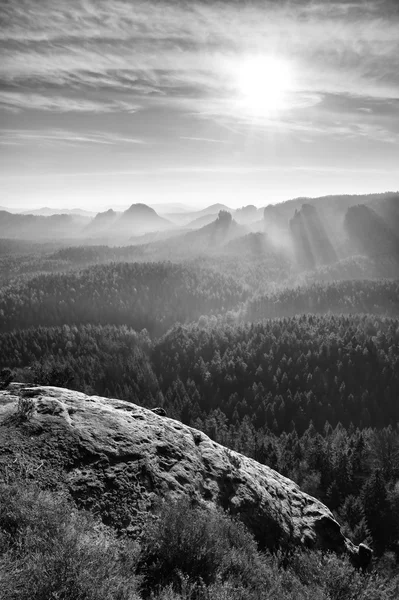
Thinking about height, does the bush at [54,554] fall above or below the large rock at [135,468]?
above

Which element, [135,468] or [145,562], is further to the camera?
[135,468]

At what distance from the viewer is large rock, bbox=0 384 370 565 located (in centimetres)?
1834

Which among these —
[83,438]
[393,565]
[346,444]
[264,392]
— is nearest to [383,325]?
[264,392]

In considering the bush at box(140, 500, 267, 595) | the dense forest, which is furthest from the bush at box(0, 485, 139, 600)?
the dense forest

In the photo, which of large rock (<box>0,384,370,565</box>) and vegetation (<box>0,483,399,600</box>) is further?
large rock (<box>0,384,370,565</box>)

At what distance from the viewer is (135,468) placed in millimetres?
21359

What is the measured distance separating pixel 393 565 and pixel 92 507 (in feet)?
255

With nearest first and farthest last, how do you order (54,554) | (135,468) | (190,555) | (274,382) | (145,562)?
(54,554)
(145,562)
(190,555)
(135,468)
(274,382)

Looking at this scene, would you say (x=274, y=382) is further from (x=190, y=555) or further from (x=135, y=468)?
(x=190, y=555)

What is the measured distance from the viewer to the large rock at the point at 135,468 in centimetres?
1834

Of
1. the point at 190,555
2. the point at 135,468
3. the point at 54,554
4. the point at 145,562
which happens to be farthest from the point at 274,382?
the point at 54,554

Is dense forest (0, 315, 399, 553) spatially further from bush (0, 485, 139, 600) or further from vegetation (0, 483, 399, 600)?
bush (0, 485, 139, 600)

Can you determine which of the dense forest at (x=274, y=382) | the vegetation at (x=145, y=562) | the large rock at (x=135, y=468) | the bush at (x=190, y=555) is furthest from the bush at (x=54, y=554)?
the dense forest at (x=274, y=382)

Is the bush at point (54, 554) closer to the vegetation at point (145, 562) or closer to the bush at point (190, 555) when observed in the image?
the vegetation at point (145, 562)
